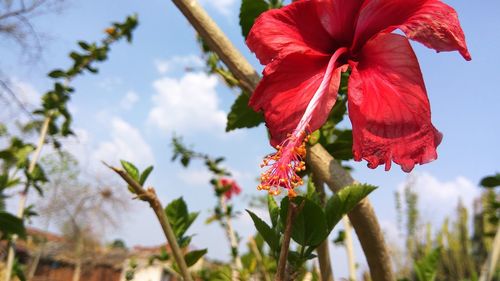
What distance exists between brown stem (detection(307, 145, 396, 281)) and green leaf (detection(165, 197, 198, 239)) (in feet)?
0.88

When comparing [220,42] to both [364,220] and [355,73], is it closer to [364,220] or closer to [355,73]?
[355,73]

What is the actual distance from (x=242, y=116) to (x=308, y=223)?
1.20 feet

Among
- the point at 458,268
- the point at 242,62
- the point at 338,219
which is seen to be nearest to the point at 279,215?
the point at 338,219

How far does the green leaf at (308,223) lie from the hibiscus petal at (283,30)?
20 centimetres

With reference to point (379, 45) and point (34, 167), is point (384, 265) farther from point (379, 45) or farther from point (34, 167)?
point (34, 167)

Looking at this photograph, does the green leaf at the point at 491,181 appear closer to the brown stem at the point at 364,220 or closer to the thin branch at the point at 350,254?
the thin branch at the point at 350,254

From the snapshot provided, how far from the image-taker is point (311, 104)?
59 centimetres

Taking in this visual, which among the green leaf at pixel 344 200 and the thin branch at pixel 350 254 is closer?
the green leaf at pixel 344 200

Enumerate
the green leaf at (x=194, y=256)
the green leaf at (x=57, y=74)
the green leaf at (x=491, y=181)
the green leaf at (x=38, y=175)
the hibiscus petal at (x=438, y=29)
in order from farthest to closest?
the green leaf at (x=57, y=74), the green leaf at (x=38, y=175), the green leaf at (x=491, y=181), the green leaf at (x=194, y=256), the hibiscus petal at (x=438, y=29)

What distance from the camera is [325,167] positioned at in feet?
2.36

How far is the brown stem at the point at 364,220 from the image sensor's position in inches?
26.4

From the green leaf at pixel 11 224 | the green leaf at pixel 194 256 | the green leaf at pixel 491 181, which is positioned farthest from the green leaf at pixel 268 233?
the green leaf at pixel 491 181

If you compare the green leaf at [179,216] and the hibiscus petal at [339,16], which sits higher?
Answer: the hibiscus petal at [339,16]

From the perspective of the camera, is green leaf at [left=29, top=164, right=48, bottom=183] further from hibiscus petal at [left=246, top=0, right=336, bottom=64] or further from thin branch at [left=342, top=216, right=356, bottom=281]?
hibiscus petal at [left=246, top=0, right=336, bottom=64]
